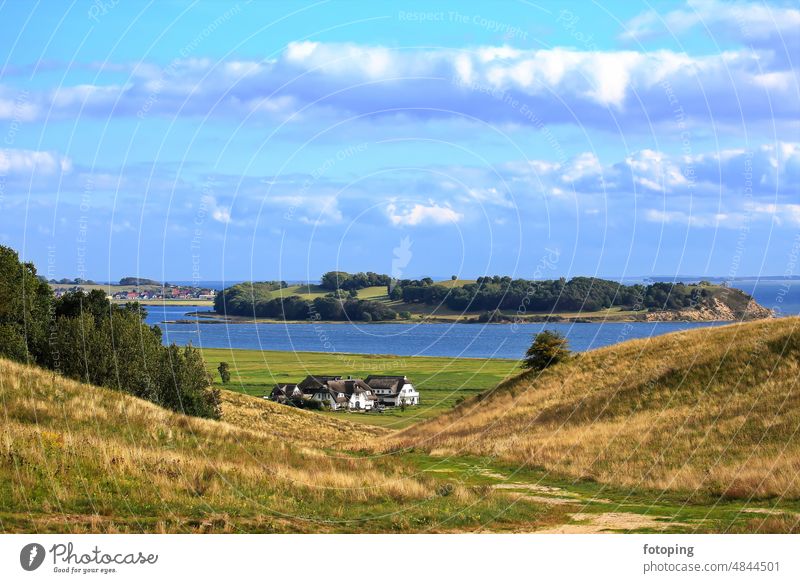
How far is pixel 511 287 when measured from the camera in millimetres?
194375

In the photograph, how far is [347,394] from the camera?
105 meters

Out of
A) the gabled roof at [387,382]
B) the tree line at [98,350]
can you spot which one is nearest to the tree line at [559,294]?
the gabled roof at [387,382]

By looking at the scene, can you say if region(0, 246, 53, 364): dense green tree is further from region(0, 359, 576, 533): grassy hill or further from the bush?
the bush

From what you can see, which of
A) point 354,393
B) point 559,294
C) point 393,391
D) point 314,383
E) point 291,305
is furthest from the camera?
point 559,294

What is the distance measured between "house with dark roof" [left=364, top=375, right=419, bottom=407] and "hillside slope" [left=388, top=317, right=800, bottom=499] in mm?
40362

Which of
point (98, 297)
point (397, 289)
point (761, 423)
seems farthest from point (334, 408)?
point (761, 423)

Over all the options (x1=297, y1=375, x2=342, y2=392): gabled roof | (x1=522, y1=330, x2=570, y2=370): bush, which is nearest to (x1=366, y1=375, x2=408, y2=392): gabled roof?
(x1=297, y1=375, x2=342, y2=392): gabled roof

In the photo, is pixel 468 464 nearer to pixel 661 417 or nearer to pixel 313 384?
pixel 661 417

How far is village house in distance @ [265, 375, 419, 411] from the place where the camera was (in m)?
105

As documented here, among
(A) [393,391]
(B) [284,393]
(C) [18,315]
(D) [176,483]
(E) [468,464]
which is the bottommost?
(A) [393,391]

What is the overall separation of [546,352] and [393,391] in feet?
153

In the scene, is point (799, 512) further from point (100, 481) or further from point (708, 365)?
point (708, 365)

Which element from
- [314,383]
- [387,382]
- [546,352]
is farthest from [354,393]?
[546,352]

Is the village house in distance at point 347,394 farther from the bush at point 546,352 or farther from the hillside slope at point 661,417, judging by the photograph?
the bush at point 546,352
